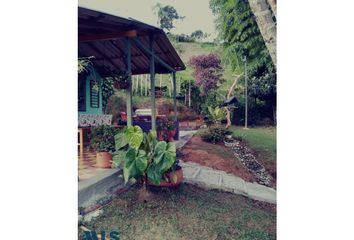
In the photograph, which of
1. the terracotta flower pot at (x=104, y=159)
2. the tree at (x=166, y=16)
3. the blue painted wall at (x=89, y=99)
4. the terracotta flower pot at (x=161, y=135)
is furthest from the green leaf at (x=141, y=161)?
the tree at (x=166, y=16)

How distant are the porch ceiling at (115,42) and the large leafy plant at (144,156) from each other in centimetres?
72

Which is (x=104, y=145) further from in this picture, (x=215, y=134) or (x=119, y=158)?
(x=215, y=134)

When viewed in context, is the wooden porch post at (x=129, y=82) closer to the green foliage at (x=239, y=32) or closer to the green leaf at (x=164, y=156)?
the green leaf at (x=164, y=156)

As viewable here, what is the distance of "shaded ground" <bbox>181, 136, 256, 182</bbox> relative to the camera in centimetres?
268

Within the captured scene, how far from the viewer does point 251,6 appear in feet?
8.68

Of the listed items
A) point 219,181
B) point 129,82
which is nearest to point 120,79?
point 129,82

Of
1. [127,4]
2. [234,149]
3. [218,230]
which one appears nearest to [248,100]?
[234,149]

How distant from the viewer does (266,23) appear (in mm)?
2594

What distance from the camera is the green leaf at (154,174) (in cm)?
274

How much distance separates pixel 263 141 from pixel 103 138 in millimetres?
1618

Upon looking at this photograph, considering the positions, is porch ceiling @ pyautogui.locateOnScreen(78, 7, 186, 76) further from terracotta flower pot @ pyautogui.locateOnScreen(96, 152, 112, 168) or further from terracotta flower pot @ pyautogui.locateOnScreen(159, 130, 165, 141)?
terracotta flower pot @ pyautogui.locateOnScreen(96, 152, 112, 168)
